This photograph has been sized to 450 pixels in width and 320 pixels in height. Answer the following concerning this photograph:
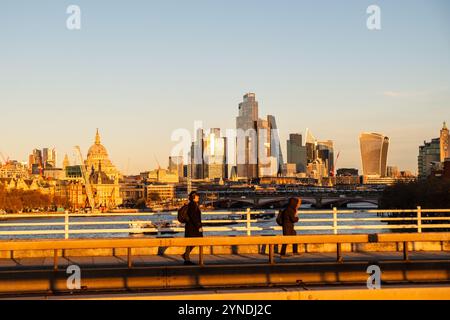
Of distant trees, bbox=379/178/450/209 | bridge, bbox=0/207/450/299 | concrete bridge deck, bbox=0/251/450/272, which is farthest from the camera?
distant trees, bbox=379/178/450/209

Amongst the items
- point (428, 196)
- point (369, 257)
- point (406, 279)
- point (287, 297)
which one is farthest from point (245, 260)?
point (428, 196)

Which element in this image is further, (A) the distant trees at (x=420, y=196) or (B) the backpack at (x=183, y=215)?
(A) the distant trees at (x=420, y=196)

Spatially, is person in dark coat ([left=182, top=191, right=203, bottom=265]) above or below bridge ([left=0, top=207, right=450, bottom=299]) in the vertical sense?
above

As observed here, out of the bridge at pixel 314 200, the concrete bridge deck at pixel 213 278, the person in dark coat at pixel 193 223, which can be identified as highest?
the person in dark coat at pixel 193 223

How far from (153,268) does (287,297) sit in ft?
13.8

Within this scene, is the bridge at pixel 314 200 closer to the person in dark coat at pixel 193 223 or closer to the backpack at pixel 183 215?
the person in dark coat at pixel 193 223

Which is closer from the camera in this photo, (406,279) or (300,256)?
(406,279)

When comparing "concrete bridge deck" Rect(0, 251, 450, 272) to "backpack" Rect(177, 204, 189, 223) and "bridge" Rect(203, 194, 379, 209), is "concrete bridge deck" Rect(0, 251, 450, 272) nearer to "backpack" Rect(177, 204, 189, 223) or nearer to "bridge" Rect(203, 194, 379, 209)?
"backpack" Rect(177, 204, 189, 223)

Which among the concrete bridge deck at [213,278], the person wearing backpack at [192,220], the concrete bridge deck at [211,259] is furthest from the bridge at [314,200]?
Result: the concrete bridge deck at [213,278]

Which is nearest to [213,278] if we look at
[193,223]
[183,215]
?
[193,223]

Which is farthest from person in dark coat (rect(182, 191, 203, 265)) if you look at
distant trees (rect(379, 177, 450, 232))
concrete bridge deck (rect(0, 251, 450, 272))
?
distant trees (rect(379, 177, 450, 232))

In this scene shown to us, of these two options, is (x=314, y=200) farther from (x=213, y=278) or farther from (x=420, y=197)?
(x=213, y=278)
